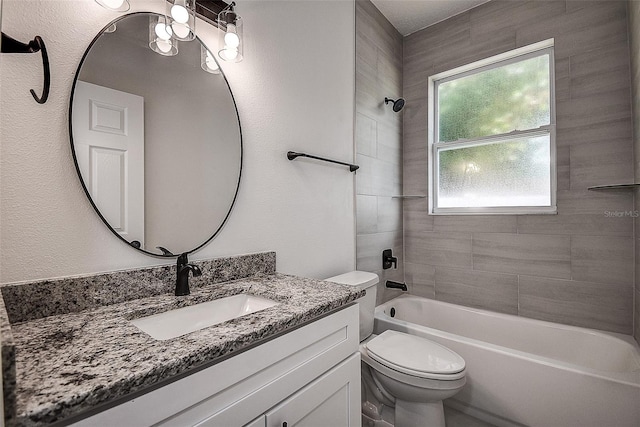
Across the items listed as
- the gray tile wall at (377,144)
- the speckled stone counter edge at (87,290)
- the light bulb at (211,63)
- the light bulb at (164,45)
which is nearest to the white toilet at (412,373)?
the gray tile wall at (377,144)

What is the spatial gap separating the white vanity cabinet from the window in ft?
5.80

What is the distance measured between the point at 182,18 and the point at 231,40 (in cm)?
20

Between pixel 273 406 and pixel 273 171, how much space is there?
102 centimetres

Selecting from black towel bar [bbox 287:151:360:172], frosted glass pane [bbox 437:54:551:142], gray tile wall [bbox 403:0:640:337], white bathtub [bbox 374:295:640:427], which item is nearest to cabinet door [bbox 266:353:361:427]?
white bathtub [bbox 374:295:640:427]

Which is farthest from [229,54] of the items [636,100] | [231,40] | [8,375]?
[636,100]

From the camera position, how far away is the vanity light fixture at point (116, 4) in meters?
0.93

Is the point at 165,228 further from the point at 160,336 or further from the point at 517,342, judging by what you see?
the point at 517,342

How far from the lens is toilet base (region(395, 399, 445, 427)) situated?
4.83ft

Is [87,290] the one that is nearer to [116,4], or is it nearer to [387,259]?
[116,4]

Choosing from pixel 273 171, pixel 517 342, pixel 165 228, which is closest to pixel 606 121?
pixel 517 342

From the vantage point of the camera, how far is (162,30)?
3.51ft

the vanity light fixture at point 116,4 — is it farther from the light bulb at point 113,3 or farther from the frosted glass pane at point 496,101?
the frosted glass pane at point 496,101

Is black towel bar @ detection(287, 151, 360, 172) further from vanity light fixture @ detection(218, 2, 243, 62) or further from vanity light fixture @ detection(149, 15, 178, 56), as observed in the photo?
vanity light fixture @ detection(149, 15, 178, 56)

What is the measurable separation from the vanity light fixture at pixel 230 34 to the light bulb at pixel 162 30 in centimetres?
22
